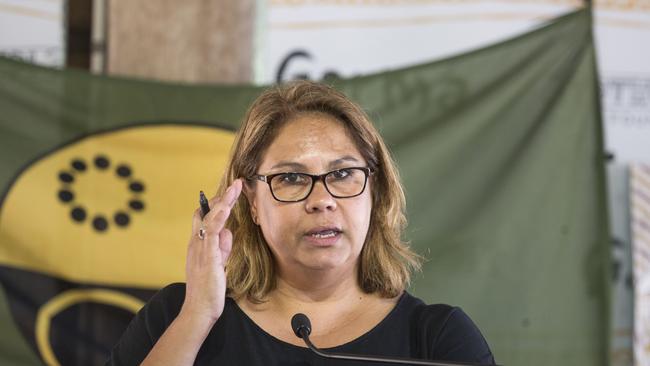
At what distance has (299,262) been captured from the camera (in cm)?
148

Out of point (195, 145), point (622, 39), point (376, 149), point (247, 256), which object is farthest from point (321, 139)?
point (622, 39)

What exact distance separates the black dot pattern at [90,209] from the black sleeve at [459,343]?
1.41 metres

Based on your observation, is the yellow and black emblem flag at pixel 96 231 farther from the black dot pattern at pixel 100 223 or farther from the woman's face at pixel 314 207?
the woman's face at pixel 314 207

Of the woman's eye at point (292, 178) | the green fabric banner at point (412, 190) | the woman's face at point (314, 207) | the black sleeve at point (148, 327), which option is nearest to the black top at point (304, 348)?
the black sleeve at point (148, 327)

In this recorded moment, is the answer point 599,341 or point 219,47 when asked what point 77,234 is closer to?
point 219,47

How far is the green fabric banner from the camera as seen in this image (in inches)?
101

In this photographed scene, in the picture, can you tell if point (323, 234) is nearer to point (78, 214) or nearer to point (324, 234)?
point (324, 234)

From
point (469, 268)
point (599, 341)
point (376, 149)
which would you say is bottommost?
point (599, 341)

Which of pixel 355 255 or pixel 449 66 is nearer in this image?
pixel 355 255

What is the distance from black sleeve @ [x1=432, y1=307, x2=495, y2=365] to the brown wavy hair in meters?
0.16

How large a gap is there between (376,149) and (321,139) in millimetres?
109

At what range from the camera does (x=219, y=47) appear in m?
2.74

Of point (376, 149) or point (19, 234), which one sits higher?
point (376, 149)

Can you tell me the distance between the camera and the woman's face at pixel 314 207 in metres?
1.43
